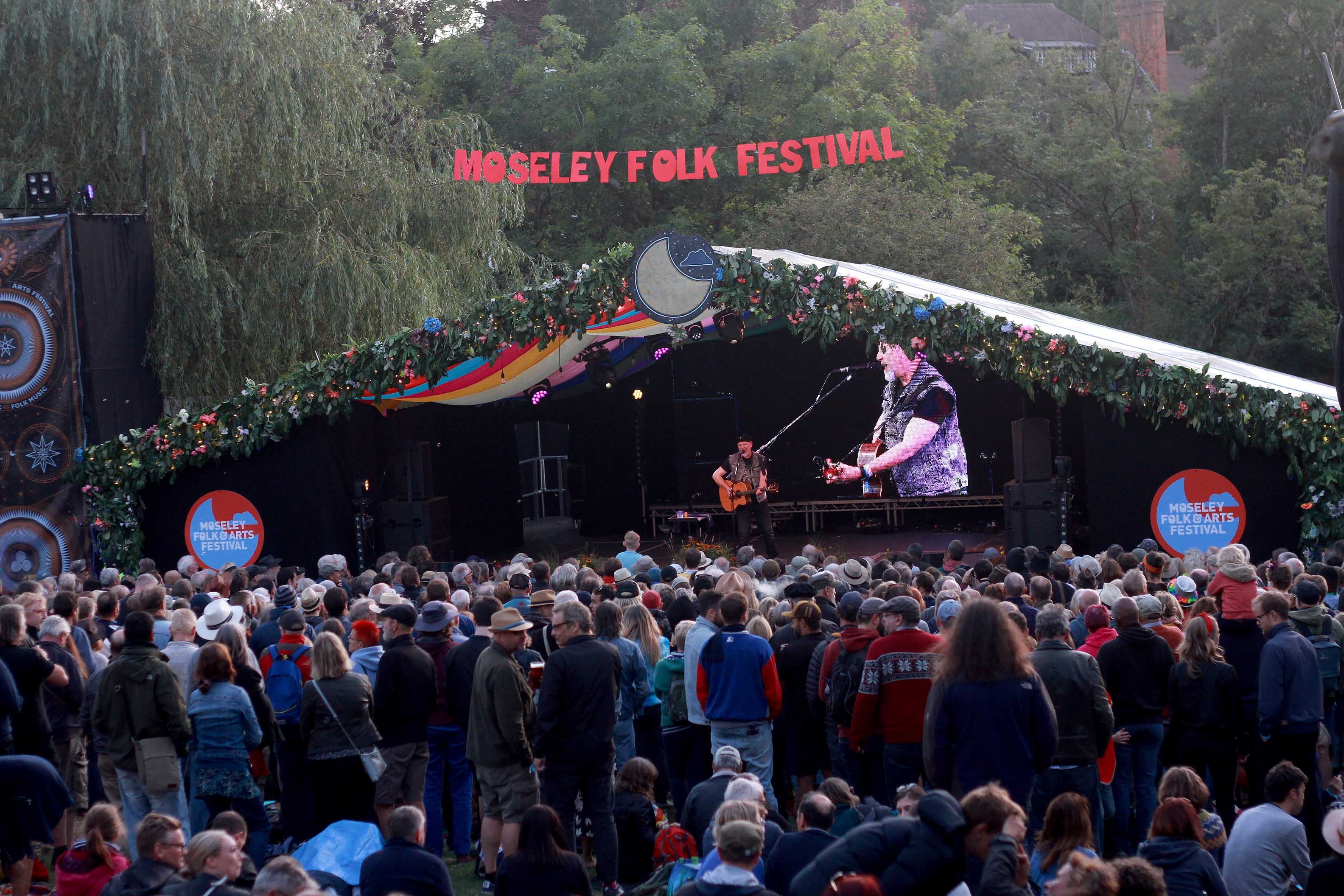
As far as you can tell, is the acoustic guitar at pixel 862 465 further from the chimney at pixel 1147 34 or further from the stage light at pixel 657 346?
the chimney at pixel 1147 34

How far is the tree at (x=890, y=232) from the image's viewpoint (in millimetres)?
25344

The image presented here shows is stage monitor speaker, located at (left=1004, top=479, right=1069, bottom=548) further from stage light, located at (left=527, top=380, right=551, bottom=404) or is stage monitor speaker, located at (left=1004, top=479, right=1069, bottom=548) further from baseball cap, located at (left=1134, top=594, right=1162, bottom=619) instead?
stage light, located at (left=527, top=380, right=551, bottom=404)

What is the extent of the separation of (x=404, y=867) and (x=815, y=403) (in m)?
14.6

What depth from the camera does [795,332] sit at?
13.0 m

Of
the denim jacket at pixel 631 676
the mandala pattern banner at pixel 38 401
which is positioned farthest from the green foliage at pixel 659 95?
the denim jacket at pixel 631 676

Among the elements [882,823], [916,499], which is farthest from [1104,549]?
[882,823]

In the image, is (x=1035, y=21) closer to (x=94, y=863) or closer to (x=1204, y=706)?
(x=1204, y=706)

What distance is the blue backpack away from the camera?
634 centimetres

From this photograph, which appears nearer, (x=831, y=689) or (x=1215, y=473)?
(x=831, y=689)

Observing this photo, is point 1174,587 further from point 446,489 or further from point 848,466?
point 446,489

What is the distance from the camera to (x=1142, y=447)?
1228cm

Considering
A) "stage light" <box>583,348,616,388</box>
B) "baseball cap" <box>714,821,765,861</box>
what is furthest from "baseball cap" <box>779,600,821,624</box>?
"stage light" <box>583,348,616,388</box>

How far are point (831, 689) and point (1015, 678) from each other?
143 centimetres

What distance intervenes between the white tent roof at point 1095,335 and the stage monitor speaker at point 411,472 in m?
3.79
